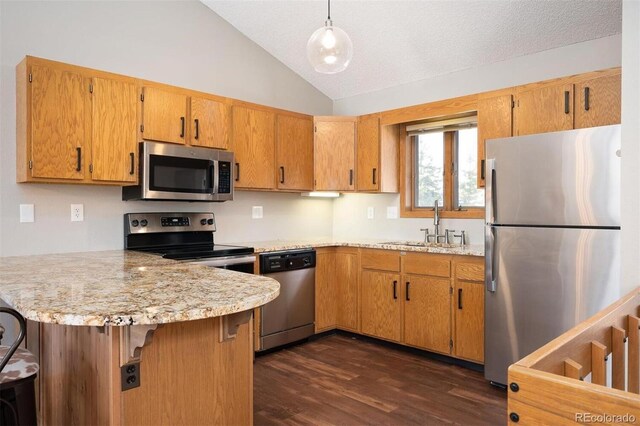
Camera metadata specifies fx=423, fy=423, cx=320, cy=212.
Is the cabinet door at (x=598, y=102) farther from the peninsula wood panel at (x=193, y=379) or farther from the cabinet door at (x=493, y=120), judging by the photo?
the peninsula wood panel at (x=193, y=379)

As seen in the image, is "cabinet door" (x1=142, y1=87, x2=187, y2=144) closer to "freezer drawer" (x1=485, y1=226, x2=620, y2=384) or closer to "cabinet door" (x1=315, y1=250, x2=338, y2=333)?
"cabinet door" (x1=315, y1=250, x2=338, y2=333)

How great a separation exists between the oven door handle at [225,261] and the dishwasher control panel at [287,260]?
0.18 metres

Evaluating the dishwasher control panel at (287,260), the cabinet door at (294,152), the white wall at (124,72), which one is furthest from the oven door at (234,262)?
the cabinet door at (294,152)

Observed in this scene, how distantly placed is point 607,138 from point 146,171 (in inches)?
113

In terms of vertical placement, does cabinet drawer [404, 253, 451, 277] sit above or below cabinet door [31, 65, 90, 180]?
below

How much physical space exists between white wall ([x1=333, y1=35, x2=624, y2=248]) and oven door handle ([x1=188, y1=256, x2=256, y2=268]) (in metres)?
1.62

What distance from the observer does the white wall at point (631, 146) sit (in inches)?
69.9

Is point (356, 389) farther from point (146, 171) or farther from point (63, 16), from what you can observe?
point (63, 16)

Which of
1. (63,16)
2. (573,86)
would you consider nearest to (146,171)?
(63,16)

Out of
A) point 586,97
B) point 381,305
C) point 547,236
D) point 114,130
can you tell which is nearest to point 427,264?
point 381,305

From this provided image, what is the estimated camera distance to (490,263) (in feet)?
9.14

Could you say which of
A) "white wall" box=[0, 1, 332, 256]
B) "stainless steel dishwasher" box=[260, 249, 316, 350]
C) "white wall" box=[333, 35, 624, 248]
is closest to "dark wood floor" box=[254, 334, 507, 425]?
"stainless steel dishwasher" box=[260, 249, 316, 350]

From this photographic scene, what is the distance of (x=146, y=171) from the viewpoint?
295 centimetres

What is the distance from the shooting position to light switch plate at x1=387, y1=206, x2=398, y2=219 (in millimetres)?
4242
